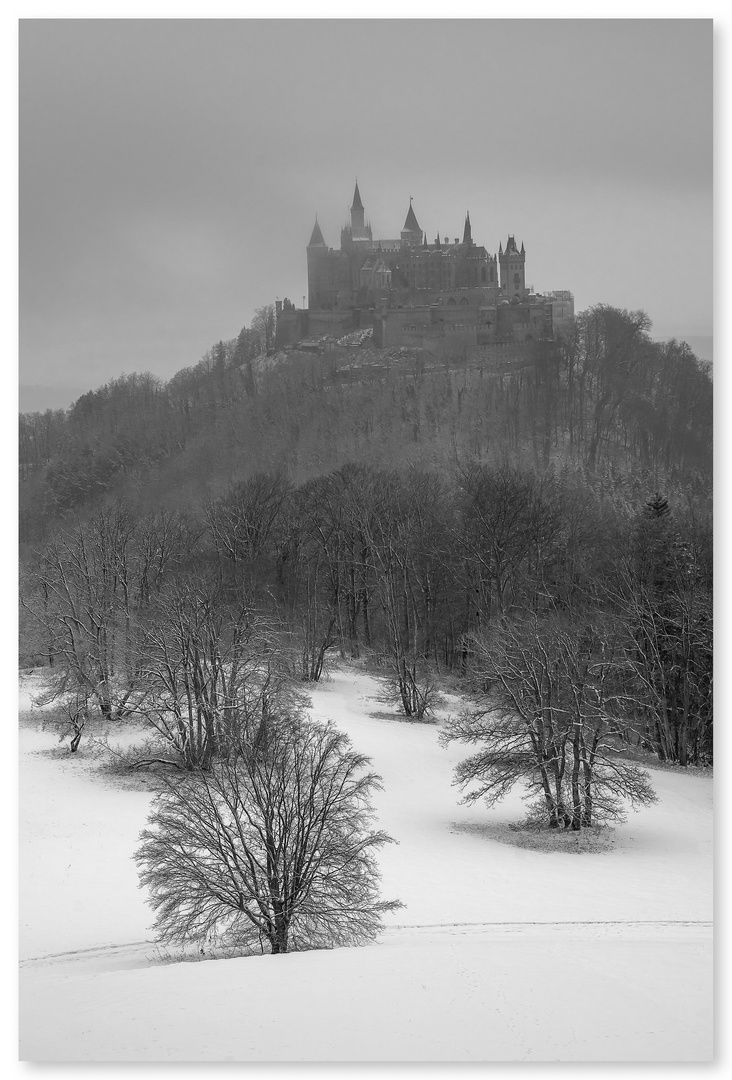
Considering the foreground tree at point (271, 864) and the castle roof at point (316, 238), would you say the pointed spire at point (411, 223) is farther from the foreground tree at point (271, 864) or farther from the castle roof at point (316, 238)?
the foreground tree at point (271, 864)

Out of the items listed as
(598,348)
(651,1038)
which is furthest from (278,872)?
(598,348)

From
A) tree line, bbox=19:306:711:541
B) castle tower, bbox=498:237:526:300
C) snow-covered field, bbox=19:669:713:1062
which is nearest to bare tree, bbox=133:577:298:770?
tree line, bbox=19:306:711:541

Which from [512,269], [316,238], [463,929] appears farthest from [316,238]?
[463,929]

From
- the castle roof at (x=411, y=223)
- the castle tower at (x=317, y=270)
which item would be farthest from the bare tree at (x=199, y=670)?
the castle roof at (x=411, y=223)

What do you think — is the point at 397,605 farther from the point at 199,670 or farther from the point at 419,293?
the point at 199,670
